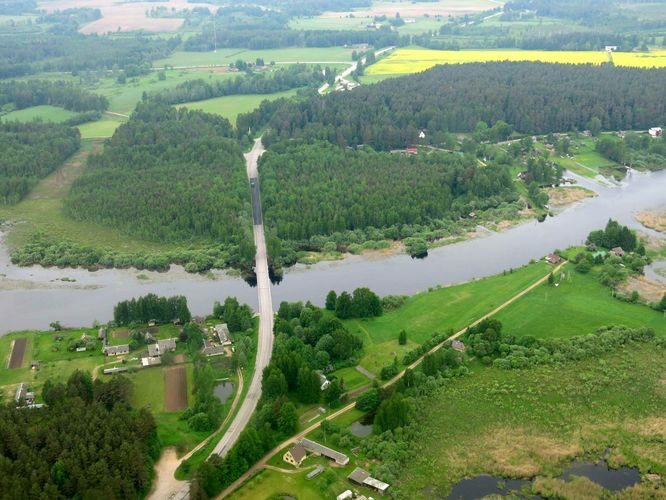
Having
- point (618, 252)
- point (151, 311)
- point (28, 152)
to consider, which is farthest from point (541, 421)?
point (28, 152)

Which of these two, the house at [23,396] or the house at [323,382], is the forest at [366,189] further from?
the house at [23,396]

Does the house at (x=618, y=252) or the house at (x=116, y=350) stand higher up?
the house at (x=618, y=252)

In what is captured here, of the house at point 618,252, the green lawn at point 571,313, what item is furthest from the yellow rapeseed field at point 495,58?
the green lawn at point 571,313

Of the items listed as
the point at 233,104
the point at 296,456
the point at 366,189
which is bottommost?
the point at 296,456

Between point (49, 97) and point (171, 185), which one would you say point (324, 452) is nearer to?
point (171, 185)

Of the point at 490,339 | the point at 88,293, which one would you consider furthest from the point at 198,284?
the point at 490,339

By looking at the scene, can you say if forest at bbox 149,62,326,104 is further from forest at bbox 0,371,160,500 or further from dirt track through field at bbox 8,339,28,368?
forest at bbox 0,371,160,500
